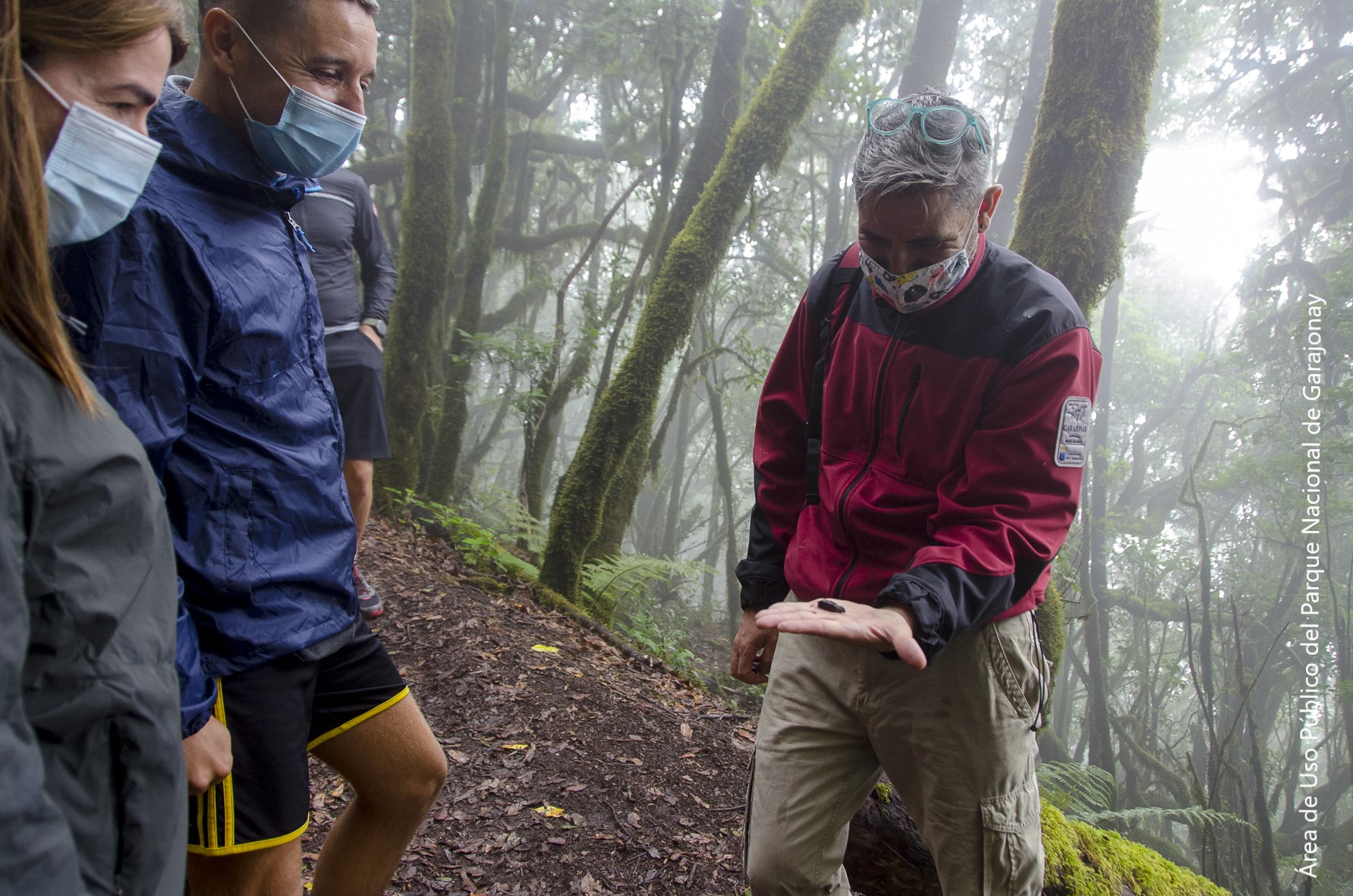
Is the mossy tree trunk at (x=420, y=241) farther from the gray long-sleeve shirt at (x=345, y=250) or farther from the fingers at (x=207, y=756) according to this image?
the fingers at (x=207, y=756)

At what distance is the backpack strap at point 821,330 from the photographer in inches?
101

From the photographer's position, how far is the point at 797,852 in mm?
2240

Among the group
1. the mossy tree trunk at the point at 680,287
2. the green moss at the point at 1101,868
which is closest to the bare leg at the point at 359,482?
the mossy tree trunk at the point at 680,287

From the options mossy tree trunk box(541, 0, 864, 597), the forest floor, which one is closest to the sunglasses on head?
the forest floor

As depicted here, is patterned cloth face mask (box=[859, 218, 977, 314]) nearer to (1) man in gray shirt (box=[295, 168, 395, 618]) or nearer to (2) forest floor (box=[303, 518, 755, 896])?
Answer: (2) forest floor (box=[303, 518, 755, 896])

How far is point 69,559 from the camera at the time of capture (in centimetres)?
97

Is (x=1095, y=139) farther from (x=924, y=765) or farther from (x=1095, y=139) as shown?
(x=924, y=765)

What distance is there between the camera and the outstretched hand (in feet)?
5.63

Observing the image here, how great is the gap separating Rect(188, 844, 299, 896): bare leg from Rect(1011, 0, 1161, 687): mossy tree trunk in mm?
4741

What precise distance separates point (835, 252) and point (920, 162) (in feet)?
50.1

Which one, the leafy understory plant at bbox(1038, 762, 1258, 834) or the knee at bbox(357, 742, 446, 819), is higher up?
the knee at bbox(357, 742, 446, 819)

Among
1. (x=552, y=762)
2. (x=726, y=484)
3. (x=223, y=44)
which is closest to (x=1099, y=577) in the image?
(x=726, y=484)

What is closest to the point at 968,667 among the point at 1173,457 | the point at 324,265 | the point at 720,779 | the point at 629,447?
the point at 720,779

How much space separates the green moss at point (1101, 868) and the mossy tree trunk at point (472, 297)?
23.5 feet
